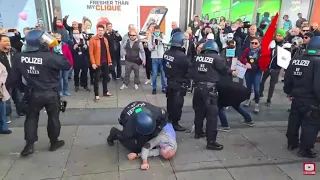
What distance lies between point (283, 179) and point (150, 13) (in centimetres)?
971

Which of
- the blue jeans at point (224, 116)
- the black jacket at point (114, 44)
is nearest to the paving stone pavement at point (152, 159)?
the blue jeans at point (224, 116)

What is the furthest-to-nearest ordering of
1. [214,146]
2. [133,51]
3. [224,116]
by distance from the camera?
[133,51] → [224,116] → [214,146]

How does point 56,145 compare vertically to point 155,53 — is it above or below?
below

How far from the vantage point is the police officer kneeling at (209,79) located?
4344 millimetres

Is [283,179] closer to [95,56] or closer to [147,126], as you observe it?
[147,126]

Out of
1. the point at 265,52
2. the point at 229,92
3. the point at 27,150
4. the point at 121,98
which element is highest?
the point at 265,52

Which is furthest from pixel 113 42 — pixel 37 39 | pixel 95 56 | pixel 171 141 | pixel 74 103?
pixel 171 141

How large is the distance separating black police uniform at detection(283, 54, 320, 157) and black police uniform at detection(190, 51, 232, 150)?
39.7 inches

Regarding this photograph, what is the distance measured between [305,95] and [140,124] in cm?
259

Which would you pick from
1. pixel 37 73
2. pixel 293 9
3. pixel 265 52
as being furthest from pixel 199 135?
pixel 293 9

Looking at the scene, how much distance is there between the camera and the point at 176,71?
5.03 meters

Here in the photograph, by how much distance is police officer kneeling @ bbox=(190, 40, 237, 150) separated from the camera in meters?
4.34

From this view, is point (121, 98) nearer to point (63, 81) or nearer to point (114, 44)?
point (63, 81)

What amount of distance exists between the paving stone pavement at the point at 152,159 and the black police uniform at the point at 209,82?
0.40 metres
